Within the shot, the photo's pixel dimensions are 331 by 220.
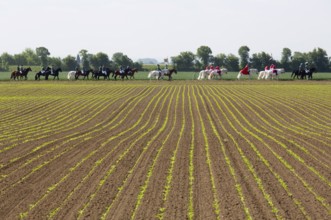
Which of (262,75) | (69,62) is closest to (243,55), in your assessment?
(69,62)

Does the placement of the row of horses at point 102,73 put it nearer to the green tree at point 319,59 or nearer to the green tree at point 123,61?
the green tree at point 123,61

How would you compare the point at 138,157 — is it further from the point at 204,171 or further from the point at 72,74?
the point at 72,74

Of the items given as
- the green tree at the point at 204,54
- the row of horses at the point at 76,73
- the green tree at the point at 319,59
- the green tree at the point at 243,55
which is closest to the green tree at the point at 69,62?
the green tree at the point at 204,54

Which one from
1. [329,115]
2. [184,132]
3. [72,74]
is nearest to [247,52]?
[72,74]

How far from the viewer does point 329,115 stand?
23250 millimetres

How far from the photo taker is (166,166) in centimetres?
1221

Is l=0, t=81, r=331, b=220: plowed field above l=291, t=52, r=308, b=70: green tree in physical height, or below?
below

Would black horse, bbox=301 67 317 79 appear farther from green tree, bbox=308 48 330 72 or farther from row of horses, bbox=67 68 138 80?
green tree, bbox=308 48 330 72

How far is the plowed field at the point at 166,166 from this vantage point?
8.82 metres

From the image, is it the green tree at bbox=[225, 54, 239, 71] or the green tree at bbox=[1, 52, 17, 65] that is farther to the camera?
the green tree at bbox=[1, 52, 17, 65]

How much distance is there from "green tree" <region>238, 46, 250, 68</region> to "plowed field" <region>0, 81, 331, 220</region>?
72.3 m

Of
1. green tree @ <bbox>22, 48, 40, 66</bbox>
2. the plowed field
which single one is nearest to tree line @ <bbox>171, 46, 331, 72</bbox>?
green tree @ <bbox>22, 48, 40, 66</bbox>

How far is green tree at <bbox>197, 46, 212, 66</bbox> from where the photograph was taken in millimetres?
106688

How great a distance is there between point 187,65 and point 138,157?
87.8 m
